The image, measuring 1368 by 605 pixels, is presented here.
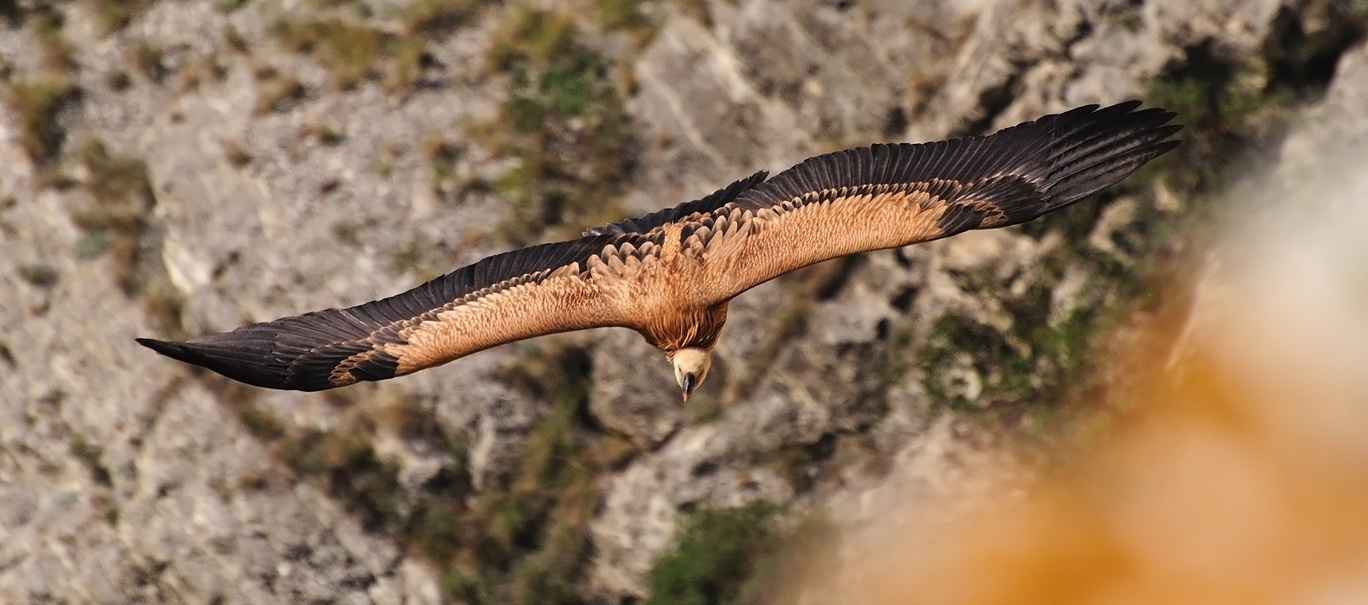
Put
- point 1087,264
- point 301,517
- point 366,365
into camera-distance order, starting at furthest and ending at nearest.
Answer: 1. point 301,517
2. point 1087,264
3. point 366,365

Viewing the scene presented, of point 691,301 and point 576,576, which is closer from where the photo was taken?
point 691,301

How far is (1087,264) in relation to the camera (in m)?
12.4

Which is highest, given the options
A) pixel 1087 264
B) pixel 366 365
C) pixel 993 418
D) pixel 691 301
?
pixel 1087 264

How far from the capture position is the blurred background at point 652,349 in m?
11.9

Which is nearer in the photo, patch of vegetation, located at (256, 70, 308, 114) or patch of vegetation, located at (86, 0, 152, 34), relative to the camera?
patch of vegetation, located at (256, 70, 308, 114)

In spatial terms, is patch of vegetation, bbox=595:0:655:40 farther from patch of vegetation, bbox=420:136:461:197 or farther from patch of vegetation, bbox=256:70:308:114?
patch of vegetation, bbox=256:70:308:114

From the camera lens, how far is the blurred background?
11.9 m

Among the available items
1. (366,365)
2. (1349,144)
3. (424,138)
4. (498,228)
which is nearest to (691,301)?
(366,365)

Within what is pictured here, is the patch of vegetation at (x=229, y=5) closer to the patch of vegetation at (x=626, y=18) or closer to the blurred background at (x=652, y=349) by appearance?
the blurred background at (x=652, y=349)

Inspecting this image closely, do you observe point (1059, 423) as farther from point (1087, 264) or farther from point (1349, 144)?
point (1349, 144)

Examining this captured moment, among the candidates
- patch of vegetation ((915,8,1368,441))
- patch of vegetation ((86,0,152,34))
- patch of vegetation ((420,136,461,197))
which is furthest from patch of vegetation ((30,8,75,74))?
patch of vegetation ((915,8,1368,441))

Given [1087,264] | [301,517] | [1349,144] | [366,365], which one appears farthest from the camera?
→ [301,517]

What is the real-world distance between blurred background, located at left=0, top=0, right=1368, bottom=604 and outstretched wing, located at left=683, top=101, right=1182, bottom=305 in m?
3.24

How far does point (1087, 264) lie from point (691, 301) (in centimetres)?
483
